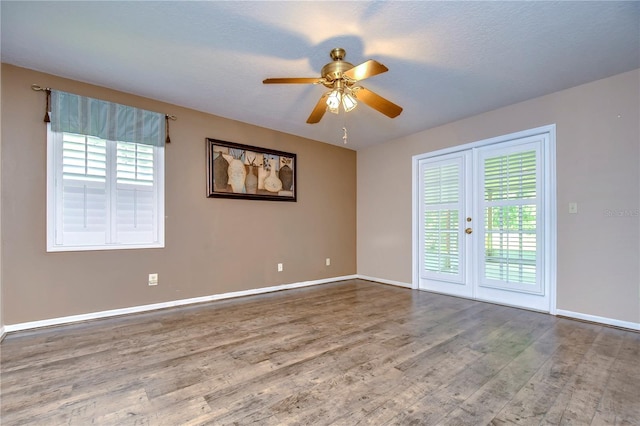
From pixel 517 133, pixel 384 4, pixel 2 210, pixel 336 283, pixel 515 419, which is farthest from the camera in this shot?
pixel 336 283

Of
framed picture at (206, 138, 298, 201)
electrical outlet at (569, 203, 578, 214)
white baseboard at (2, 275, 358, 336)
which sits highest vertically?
framed picture at (206, 138, 298, 201)

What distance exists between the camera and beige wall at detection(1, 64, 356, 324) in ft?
9.01

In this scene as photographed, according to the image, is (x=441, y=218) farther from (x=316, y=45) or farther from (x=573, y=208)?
(x=316, y=45)

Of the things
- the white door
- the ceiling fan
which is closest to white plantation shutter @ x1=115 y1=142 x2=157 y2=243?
the ceiling fan

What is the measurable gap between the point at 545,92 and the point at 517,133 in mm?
489

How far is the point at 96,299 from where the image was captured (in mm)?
3092

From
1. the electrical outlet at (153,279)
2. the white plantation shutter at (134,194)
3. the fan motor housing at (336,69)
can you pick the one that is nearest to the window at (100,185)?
the white plantation shutter at (134,194)

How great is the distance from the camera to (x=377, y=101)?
2.51 meters

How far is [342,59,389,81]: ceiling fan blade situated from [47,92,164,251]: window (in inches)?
98.9

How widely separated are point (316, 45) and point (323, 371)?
8.05 feet

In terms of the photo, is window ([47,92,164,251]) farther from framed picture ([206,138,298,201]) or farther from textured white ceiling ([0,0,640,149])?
framed picture ([206,138,298,201])

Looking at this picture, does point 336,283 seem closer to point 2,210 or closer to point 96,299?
point 96,299

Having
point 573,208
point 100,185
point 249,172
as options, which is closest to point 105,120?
point 100,185

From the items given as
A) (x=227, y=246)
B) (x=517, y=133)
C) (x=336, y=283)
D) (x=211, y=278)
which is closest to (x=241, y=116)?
(x=227, y=246)
